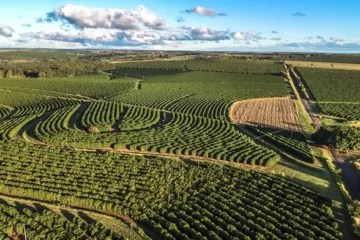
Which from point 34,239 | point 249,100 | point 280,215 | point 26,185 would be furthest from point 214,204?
point 249,100

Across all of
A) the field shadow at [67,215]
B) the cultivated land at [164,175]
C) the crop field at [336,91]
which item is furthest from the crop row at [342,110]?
the field shadow at [67,215]

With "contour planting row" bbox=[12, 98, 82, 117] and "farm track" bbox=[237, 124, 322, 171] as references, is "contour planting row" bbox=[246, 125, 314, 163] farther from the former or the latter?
"contour planting row" bbox=[12, 98, 82, 117]

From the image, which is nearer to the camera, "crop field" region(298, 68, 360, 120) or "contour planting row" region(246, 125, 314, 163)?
"contour planting row" region(246, 125, 314, 163)

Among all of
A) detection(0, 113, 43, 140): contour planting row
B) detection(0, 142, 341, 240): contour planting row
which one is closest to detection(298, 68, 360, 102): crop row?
detection(0, 142, 341, 240): contour planting row

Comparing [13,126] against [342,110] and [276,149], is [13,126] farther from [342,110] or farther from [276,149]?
[342,110]

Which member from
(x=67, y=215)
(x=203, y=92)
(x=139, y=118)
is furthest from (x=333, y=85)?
(x=67, y=215)

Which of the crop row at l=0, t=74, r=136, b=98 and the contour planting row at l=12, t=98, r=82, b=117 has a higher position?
the crop row at l=0, t=74, r=136, b=98
